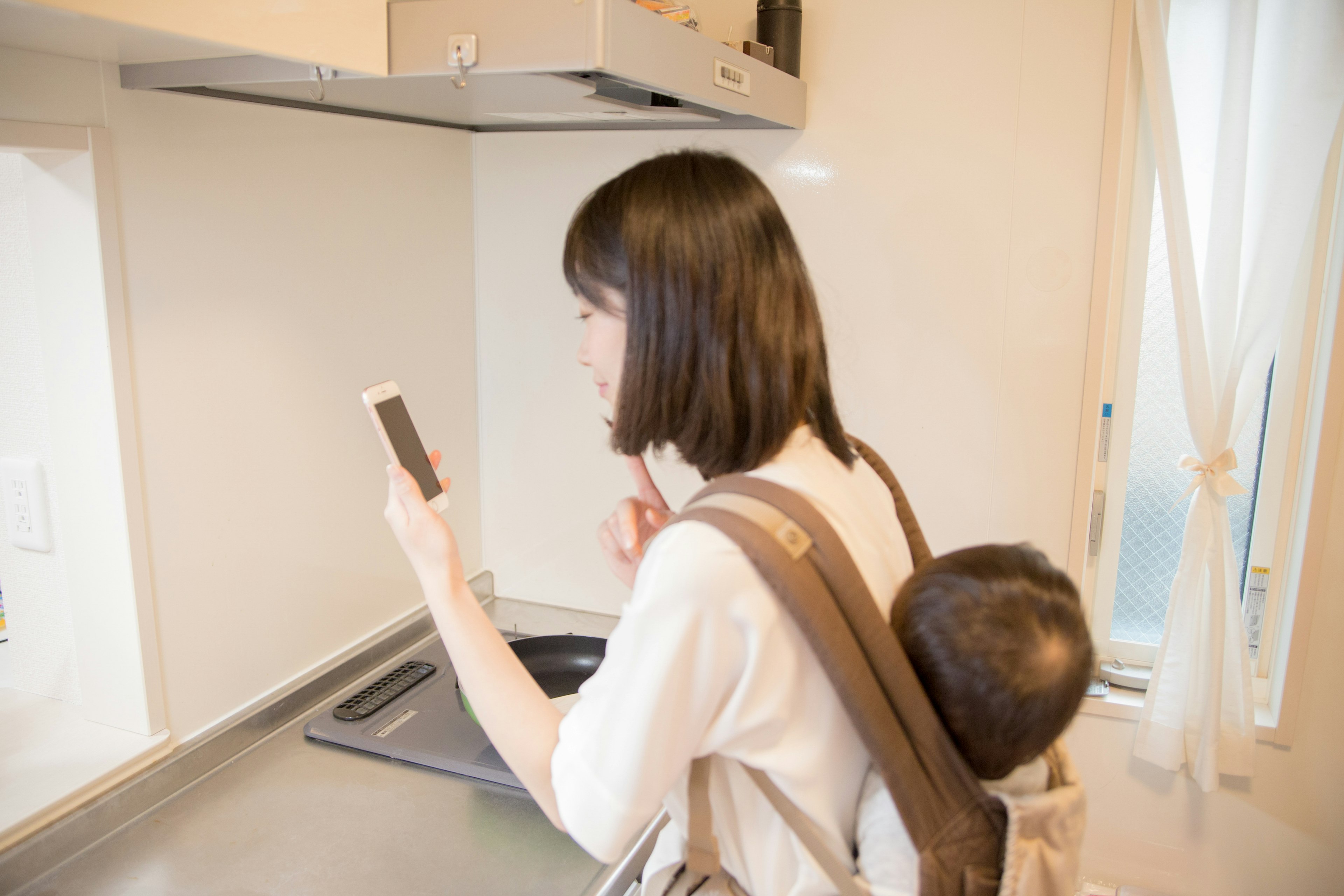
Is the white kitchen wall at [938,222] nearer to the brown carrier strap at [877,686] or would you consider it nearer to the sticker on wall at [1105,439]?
the sticker on wall at [1105,439]

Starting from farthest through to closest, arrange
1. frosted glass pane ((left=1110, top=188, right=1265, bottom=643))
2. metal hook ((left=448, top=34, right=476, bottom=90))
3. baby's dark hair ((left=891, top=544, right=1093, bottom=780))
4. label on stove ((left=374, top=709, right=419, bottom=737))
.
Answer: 1. frosted glass pane ((left=1110, top=188, right=1265, bottom=643))
2. label on stove ((left=374, top=709, right=419, bottom=737))
3. metal hook ((left=448, top=34, right=476, bottom=90))
4. baby's dark hair ((left=891, top=544, right=1093, bottom=780))

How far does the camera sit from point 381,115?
1423 mm

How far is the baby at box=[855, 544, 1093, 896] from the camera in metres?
0.63

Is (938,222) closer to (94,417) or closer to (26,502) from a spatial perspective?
(94,417)

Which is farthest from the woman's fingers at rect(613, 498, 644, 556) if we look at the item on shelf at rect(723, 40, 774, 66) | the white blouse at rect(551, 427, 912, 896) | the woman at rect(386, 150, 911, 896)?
the item on shelf at rect(723, 40, 774, 66)

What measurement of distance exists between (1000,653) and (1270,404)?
115 cm

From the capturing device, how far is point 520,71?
840 mm

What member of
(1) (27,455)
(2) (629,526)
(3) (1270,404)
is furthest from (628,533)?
(3) (1270,404)

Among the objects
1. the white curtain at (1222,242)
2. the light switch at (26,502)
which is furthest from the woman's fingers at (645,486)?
the white curtain at (1222,242)

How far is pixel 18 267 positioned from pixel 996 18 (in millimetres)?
1341

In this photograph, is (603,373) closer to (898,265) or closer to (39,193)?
(39,193)

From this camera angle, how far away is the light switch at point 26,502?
1.11 meters

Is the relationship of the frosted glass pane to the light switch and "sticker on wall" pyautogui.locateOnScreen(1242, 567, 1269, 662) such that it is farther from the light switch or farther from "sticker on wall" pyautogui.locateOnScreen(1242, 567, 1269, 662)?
the light switch

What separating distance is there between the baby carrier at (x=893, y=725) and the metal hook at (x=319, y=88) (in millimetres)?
541
